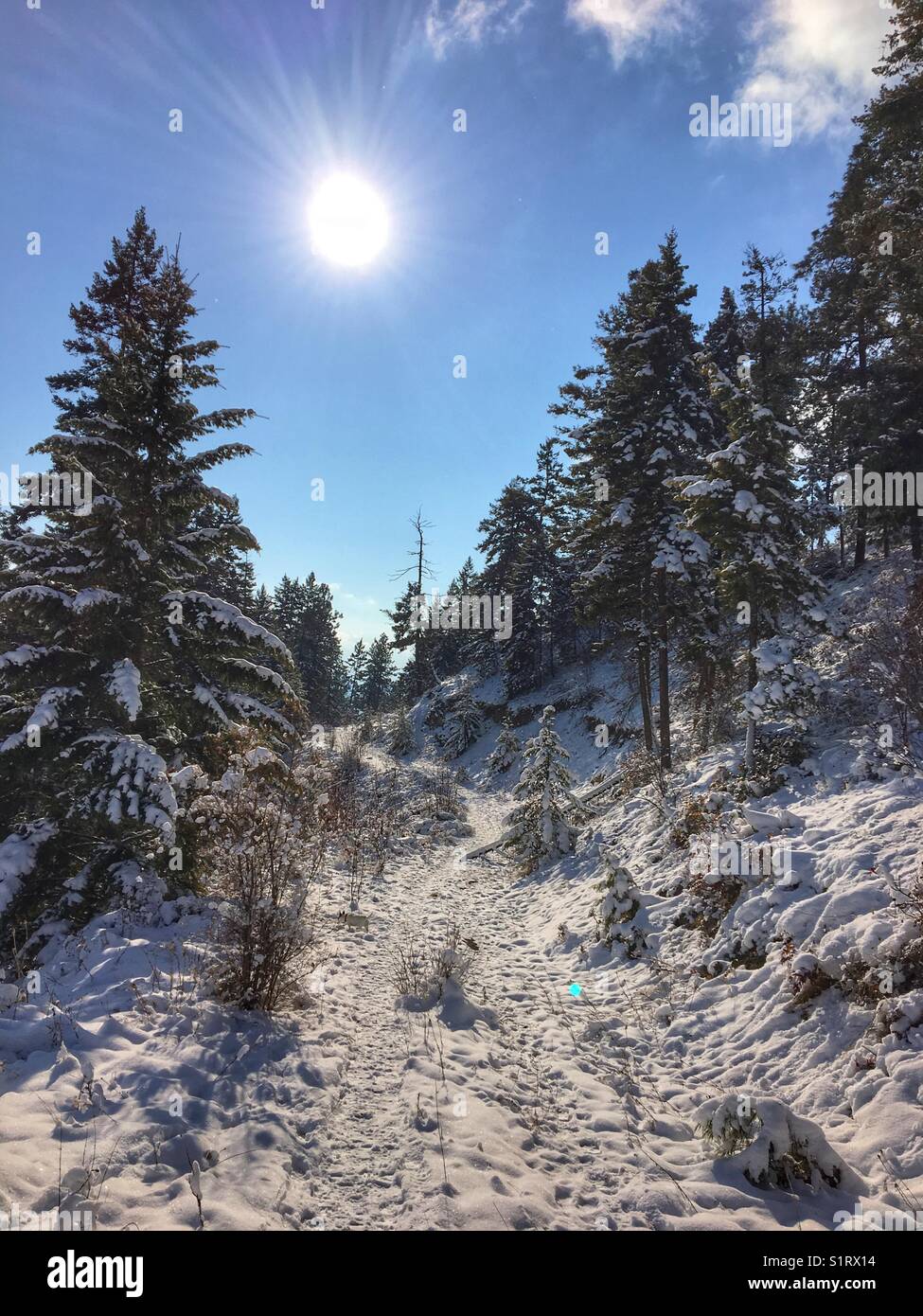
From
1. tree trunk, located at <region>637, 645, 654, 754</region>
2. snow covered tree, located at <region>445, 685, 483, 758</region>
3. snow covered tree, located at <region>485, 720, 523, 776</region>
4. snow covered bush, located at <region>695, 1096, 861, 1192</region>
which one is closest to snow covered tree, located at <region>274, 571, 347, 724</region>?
snow covered tree, located at <region>445, 685, 483, 758</region>

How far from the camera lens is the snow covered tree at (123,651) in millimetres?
7836

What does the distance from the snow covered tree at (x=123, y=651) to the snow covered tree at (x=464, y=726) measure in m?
23.8

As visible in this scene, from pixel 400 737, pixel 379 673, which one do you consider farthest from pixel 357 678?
pixel 400 737

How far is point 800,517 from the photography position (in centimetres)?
1180

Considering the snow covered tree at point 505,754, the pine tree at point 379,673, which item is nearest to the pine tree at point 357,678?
the pine tree at point 379,673

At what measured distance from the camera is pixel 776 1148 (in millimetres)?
4160

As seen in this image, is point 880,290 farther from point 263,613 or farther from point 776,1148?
point 263,613

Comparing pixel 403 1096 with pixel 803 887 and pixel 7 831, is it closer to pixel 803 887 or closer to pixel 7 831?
pixel 803 887

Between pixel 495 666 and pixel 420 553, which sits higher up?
pixel 420 553

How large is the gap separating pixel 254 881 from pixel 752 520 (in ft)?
35.3

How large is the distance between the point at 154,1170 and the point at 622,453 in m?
17.3

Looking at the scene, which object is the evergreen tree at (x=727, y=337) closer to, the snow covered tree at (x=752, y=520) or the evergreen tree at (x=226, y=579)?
the snow covered tree at (x=752, y=520)
